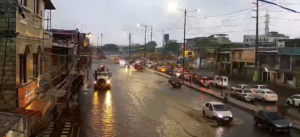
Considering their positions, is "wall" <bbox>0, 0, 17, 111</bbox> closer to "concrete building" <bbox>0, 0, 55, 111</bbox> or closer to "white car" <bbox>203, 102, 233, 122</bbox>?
"concrete building" <bbox>0, 0, 55, 111</bbox>

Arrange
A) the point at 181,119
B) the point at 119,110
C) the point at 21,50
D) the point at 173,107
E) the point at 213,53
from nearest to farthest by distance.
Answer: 1. the point at 21,50
2. the point at 181,119
3. the point at 119,110
4. the point at 173,107
5. the point at 213,53

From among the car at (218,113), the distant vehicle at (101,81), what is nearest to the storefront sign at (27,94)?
the car at (218,113)

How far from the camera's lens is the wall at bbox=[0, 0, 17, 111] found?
10.6 metres

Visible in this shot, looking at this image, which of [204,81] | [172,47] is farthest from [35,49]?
[172,47]

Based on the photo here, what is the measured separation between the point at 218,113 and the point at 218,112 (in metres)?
0.15

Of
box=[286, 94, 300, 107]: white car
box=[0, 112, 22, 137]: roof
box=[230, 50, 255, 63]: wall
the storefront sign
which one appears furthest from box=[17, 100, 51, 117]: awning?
box=[230, 50, 255, 63]: wall

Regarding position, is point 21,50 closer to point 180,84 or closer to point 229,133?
point 229,133

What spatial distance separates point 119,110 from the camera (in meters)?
26.0

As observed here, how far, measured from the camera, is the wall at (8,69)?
1061cm

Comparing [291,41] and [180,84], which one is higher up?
[291,41]

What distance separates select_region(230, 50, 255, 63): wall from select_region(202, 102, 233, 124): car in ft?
110

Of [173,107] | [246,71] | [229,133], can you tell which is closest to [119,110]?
[173,107]

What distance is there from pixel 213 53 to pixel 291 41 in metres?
23.6

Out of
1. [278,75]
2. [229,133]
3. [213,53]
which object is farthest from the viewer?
[213,53]
